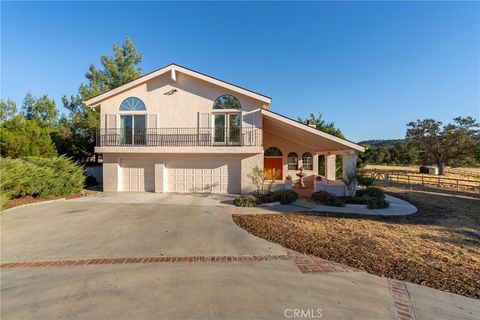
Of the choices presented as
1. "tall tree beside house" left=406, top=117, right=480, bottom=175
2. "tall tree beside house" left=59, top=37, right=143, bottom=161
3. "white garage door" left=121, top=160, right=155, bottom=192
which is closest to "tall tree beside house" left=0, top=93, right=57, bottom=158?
"tall tree beside house" left=59, top=37, right=143, bottom=161

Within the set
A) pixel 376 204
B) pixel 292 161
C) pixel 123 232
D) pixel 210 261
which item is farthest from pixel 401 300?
pixel 292 161

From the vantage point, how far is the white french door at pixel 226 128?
583 inches

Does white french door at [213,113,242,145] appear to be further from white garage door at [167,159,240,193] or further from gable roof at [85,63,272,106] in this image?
gable roof at [85,63,272,106]

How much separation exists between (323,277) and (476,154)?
45363 mm

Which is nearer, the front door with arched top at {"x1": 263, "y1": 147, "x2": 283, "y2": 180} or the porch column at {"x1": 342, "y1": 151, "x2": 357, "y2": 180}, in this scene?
the porch column at {"x1": 342, "y1": 151, "x2": 357, "y2": 180}

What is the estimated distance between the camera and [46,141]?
17.3m

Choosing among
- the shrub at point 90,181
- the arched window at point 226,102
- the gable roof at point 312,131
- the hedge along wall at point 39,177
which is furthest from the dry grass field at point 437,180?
the shrub at point 90,181

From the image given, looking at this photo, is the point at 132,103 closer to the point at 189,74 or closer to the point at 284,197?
the point at 189,74

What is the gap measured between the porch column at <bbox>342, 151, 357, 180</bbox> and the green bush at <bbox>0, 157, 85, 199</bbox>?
49.8 ft

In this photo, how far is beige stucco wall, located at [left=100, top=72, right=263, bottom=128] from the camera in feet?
49.2

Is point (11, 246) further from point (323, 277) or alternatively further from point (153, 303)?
point (323, 277)

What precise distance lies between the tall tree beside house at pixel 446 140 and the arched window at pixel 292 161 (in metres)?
30.1

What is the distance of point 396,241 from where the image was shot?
248 inches

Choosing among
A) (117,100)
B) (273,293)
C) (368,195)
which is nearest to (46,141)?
(117,100)
